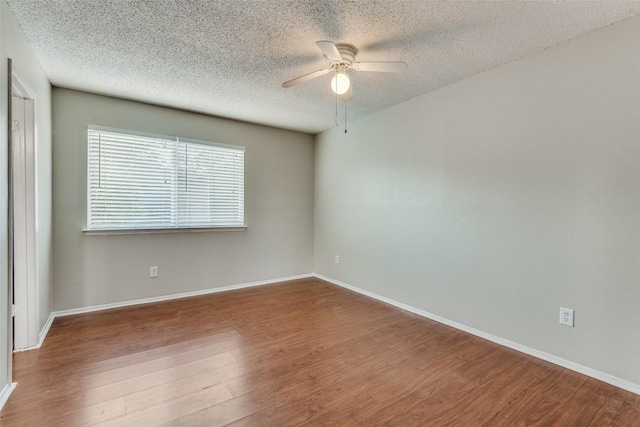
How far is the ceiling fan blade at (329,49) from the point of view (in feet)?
5.90

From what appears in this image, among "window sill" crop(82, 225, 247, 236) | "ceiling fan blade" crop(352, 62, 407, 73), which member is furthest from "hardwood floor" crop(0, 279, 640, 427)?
"ceiling fan blade" crop(352, 62, 407, 73)

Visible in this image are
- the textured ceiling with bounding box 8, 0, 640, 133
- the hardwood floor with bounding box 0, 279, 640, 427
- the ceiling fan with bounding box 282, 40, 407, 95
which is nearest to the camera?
the hardwood floor with bounding box 0, 279, 640, 427

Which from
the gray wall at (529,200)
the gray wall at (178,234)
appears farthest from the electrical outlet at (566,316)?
the gray wall at (178,234)

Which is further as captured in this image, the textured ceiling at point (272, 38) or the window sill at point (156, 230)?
the window sill at point (156, 230)

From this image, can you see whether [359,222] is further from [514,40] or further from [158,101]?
[158,101]

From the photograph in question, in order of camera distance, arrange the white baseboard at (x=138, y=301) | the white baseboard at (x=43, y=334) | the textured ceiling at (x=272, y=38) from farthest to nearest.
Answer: the white baseboard at (x=138, y=301) < the white baseboard at (x=43, y=334) < the textured ceiling at (x=272, y=38)

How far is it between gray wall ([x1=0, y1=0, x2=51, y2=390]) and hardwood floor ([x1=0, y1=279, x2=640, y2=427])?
0.42m

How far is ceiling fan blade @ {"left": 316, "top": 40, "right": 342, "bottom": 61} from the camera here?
1798 mm

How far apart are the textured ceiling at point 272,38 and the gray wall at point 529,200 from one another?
0.94 feet

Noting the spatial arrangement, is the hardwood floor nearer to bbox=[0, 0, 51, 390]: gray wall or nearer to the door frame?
the door frame

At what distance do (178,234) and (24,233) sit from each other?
1.51m

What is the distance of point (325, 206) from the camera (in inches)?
183

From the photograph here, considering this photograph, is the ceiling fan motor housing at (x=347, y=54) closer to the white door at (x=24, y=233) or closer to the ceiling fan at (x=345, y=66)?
the ceiling fan at (x=345, y=66)

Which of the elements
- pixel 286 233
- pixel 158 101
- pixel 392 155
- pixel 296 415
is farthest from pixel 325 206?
pixel 296 415
